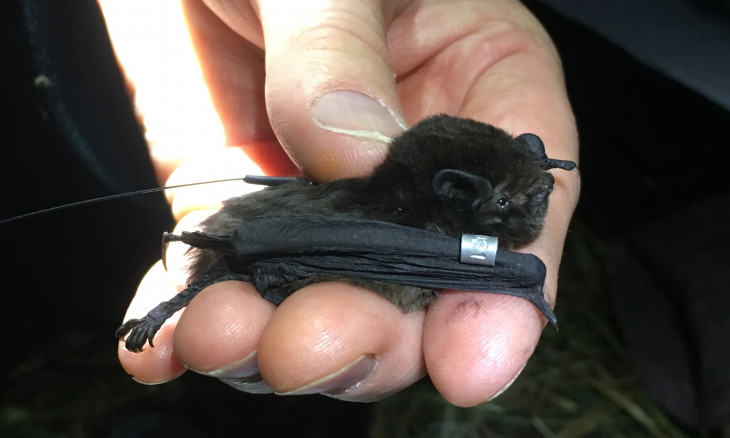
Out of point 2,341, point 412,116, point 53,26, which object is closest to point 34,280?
point 2,341

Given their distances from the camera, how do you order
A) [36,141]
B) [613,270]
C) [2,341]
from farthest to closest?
[613,270] → [2,341] → [36,141]

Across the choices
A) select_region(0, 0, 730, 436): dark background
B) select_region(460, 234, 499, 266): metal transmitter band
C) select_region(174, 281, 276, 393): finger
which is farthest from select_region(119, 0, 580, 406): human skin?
select_region(0, 0, 730, 436): dark background

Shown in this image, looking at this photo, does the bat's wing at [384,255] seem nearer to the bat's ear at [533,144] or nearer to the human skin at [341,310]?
the human skin at [341,310]

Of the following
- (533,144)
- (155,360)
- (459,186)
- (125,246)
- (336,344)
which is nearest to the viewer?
(336,344)

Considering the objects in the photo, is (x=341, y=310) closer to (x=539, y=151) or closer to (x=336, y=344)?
(x=336, y=344)

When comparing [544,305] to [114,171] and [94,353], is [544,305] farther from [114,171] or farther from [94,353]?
[94,353]

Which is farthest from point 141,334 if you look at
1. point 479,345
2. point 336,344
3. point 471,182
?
point 471,182
